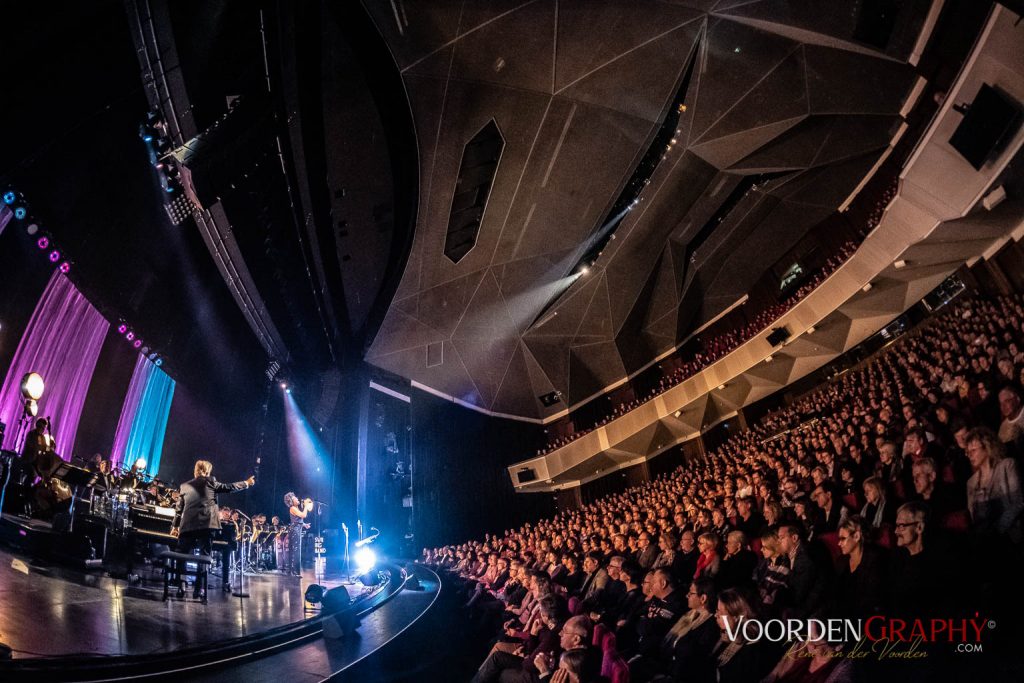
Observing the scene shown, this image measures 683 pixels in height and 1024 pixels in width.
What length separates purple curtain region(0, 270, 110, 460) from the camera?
13.9ft

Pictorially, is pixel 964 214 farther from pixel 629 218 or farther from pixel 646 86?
pixel 629 218

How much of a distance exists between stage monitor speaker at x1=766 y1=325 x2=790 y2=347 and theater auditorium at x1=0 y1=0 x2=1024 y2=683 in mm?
187

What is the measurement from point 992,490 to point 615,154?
8.65 metres

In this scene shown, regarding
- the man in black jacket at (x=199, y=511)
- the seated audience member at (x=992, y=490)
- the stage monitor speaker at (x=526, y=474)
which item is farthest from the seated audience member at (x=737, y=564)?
the stage monitor speaker at (x=526, y=474)

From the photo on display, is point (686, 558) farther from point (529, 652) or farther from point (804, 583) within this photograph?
point (529, 652)

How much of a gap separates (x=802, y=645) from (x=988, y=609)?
66 cm

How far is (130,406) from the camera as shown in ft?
20.2

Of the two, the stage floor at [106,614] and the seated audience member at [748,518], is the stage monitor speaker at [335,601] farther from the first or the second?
the seated audience member at [748,518]

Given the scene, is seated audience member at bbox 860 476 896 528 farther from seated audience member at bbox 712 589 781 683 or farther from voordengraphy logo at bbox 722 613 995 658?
seated audience member at bbox 712 589 781 683

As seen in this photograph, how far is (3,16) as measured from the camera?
8.30 ft

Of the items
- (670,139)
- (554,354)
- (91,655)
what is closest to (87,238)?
(91,655)

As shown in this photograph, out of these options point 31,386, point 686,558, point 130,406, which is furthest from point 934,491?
point 130,406

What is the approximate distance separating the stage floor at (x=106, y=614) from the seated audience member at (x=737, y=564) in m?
2.82

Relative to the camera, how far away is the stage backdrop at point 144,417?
6.09 meters
